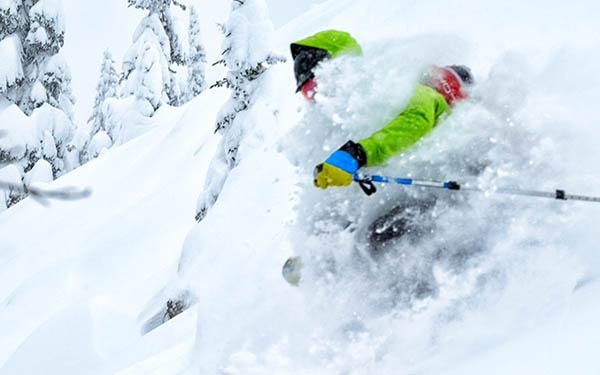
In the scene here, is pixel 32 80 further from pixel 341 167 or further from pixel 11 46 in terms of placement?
pixel 341 167

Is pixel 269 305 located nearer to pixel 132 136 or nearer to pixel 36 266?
pixel 36 266

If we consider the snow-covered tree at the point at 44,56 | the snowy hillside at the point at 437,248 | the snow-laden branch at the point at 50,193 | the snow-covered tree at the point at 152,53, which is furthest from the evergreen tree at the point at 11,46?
the snow-laden branch at the point at 50,193

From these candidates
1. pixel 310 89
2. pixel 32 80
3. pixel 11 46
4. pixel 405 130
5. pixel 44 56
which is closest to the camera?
pixel 405 130

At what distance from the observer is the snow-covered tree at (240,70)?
10.1 meters

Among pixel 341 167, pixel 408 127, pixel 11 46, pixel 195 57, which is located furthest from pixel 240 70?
pixel 195 57

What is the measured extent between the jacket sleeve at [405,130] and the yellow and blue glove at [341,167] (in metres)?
0.07

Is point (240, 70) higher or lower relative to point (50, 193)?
lower

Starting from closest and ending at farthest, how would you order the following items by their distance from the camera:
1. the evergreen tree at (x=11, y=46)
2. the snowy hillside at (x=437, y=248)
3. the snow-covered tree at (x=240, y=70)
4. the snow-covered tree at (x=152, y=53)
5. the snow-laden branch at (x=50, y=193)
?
the snow-laden branch at (x=50, y=193) → the snowy hillside at (x=437, y=248) → the snow-covered tree at (x=240, y=70) → the evergreen tree at (x=11, y=46) → the snow-covered tree at (x=152, y=53)

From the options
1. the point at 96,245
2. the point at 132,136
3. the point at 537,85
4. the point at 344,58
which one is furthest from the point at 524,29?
the point at 132,136

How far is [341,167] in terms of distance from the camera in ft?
11.0

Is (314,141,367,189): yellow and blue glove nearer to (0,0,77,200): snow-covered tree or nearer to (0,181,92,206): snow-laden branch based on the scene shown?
(0,181,92,206): snow-laden branch

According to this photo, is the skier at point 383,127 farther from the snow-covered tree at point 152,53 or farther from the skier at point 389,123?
the snow-covered tree at point 152,53

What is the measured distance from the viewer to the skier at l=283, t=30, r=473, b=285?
11.2 feet

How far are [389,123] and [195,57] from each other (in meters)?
37.1
